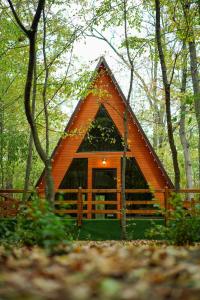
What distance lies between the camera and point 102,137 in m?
16.8

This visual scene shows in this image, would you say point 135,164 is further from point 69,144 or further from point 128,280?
point 128,280

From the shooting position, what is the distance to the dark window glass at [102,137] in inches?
658

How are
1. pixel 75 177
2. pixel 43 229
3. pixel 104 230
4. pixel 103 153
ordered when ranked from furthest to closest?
1. pixel 103 153
2. pixel 75 177
3. pixel 104 230
4. pixel 43 229

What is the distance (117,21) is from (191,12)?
2.57 m

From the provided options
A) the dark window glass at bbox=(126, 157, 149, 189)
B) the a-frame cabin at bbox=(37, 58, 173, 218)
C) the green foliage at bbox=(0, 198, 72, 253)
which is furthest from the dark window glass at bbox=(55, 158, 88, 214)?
the green foliage at bbox=(0, 198, 72, 253)

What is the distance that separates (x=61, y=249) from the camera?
3.32m

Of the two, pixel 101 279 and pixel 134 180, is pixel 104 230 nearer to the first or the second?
pixel 134 180

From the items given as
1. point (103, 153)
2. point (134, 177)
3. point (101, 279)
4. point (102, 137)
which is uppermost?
point (102, 137)

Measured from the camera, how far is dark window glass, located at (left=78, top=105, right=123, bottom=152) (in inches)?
658

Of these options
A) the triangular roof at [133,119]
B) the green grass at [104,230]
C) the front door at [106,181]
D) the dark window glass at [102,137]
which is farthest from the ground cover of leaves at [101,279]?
the dark window glass at [102,137]

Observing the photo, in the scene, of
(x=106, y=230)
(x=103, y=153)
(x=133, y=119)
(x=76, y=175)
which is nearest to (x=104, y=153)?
(x=103, y=153)

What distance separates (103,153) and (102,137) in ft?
2.23

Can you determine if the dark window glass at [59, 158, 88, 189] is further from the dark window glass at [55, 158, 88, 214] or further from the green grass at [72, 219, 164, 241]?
the green grass at [72, 219, 164, 241]

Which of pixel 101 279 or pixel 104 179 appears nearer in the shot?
pixel 101 279
